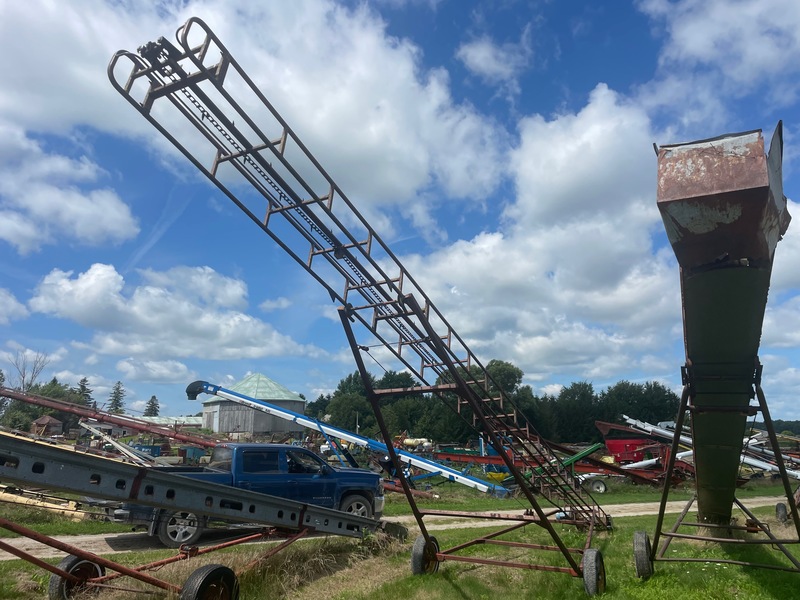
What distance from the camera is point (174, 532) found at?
10586mm

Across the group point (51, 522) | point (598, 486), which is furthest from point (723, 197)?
point (598, 486)

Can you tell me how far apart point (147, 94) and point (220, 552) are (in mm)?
7574

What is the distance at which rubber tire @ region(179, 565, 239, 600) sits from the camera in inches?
211

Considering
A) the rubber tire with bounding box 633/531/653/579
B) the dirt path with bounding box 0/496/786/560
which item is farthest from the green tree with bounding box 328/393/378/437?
the rubber tire with bounding box 633/531/653/579

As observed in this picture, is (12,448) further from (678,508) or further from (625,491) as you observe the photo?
(625,491)

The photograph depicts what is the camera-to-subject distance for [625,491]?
24812 millimetres

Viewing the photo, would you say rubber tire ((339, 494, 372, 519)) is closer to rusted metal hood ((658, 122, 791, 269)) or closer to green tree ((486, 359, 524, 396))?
rusted metal hood ((658, 122, 791, 269))

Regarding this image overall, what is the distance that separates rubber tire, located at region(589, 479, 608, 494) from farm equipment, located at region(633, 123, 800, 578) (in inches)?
786

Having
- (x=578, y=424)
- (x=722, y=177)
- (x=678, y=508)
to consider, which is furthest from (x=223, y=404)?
(x=722, y=177)

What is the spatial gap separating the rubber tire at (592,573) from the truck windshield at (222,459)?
7054 mm

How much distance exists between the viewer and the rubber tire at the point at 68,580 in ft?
20.2

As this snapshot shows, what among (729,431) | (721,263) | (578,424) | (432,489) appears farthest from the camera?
(578,424)

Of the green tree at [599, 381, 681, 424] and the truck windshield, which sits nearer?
the truck windshield

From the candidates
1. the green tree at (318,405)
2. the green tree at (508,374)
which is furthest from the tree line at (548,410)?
the green tree at (318,405)
